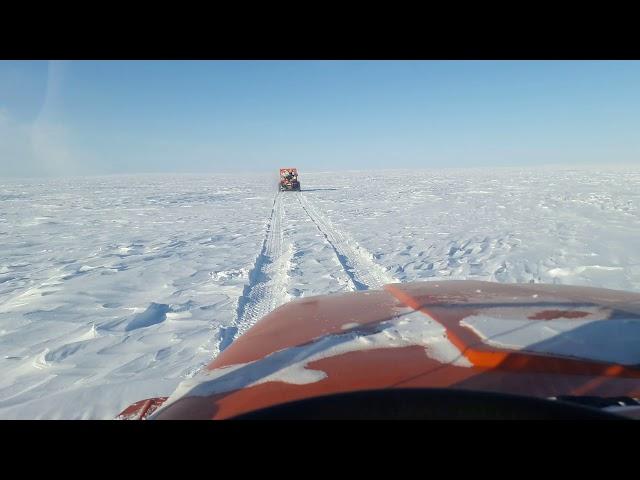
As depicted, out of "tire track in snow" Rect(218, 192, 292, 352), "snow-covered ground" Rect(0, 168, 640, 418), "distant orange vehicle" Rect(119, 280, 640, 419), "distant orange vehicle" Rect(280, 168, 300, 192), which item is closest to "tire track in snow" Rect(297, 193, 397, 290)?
"snow-covered ground" Rect(0, 168, 640, 418)

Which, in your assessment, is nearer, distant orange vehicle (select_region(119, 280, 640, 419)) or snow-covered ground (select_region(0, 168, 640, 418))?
distant orange vehicle (select_region(119, 280, 640, 419))

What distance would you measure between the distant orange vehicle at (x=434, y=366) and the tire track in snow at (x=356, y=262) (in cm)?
350

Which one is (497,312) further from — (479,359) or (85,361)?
(85,361)

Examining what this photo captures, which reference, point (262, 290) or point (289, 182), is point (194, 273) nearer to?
point (262, 290)

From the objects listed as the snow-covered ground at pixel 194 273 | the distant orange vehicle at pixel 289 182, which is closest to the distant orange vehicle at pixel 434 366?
the snow-covered ground at pixel 194 273

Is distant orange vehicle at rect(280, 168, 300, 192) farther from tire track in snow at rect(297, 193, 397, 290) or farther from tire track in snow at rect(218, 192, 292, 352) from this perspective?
tire track in snow at rect(218, 192, 292, 352)

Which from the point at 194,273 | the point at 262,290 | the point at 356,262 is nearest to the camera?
the point at 262,290

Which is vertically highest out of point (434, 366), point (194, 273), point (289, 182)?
point (289, 182)

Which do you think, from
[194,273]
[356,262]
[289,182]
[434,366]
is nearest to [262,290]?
[194,273]

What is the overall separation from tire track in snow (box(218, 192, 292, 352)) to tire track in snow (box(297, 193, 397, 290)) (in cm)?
111

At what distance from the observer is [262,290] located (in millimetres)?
6160

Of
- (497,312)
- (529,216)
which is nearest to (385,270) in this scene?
(497,312)

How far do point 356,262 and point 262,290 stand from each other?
237cm

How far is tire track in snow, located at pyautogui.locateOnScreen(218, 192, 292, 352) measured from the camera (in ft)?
15.4
